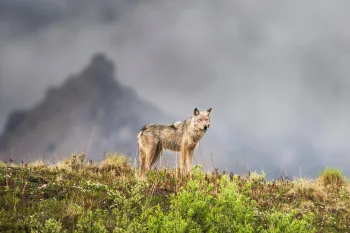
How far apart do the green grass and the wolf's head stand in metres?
1.91

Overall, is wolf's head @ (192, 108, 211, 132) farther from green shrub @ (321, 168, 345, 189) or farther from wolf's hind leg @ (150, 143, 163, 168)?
green shrub @ (321, 168, 345, 189)

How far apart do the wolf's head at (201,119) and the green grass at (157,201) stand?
1911 millimetres

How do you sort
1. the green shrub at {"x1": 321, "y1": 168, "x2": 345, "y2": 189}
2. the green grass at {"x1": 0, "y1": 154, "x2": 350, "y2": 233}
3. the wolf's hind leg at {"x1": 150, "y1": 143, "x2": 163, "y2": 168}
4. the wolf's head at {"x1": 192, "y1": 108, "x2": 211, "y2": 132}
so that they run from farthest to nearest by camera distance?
the wolf's hind leg at {"x1": 150, "y1": 143, "x2": 163, "y2": 168}, the wolf's head at {"x1": 192, "y1": 108, "x2": 211, "y2": 132}, the green shrub at {"x1": 321, "y1": 168, "x2": 345, "y2": 189}, the green grass at {"x1": 0, "y1": 154, "x2": 350, "y2": 233}

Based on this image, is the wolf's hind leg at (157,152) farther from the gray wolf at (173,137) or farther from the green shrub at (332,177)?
the green shrub at (332,177)

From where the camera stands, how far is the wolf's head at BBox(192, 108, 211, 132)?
53.6 ft

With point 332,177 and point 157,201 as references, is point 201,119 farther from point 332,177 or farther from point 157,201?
point 157,201

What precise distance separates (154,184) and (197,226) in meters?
5.09

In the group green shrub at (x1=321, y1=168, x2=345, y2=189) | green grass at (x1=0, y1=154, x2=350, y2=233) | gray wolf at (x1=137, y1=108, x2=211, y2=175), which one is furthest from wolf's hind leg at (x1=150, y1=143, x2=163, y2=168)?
green shrub at (x1=321, y1=168, x2=345, y2=189)

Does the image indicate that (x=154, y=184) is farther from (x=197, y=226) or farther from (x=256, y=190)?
(x=197, y=226)

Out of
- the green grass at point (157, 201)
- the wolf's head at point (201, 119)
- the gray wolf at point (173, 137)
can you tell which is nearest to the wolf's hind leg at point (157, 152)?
the gray wolf at point (173, 137)

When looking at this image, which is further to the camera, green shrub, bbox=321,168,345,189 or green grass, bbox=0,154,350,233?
green shrub, bbox=321,168,345,189

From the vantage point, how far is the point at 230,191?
22.5 feet

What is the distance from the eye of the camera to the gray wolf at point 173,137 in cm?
1659

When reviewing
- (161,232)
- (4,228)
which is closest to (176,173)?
(4,228)
